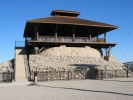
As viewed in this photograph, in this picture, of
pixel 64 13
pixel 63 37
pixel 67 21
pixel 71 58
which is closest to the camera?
pixel 71 58

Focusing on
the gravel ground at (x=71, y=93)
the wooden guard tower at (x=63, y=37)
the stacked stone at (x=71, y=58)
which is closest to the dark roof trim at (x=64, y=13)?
the wooden guard tower at (x=63, y=37)

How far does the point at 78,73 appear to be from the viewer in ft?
69.9

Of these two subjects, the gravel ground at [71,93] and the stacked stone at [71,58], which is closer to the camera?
the gravel ground at [71,93]

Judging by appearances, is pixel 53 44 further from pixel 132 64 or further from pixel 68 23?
pixel 132 64

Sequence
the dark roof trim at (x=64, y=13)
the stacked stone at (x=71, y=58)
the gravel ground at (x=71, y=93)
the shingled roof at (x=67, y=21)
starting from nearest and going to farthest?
the gravel ground at (x=71, y=93)
the stacked stone at (x=71, y=58)
the shingled roof at (x=67, y=21)
the dark roof trim at (x=64, y=13)

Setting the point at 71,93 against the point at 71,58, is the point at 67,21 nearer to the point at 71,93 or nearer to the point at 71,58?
the point at 71,58

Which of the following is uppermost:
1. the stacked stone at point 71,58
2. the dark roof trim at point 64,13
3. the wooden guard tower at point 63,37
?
the dark roof trim at point 64,13

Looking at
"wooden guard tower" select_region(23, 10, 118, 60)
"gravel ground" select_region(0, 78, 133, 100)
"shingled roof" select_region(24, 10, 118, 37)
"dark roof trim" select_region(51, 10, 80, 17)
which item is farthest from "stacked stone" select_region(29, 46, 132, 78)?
"gravel ground" select_region(0, 78, 133, 100)

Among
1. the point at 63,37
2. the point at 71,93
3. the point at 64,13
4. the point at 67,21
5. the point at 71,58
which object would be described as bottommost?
the point at 71,93

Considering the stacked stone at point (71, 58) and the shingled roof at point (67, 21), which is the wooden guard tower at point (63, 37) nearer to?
the shingled roof at point (67, 21)

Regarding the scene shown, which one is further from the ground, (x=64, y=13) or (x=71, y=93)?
(x=64, y=13)

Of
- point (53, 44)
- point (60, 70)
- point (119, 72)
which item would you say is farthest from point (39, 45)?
point (119, 72)

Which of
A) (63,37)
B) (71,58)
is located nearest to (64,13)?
(63,37)

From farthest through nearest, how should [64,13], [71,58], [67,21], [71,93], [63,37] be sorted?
[64,13]
[67,21]
[63,37]
[71,58]
[71,93]
